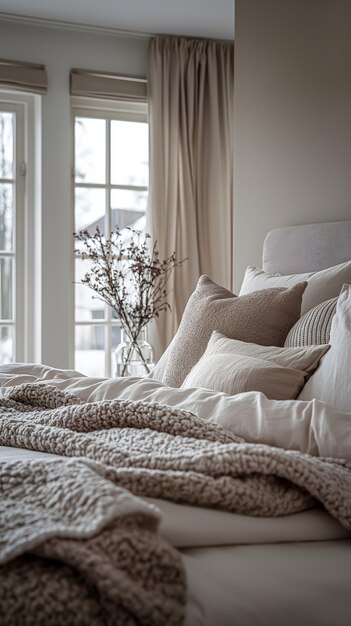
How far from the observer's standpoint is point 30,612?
1.04 metres

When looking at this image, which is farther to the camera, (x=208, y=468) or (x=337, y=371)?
(x=337, y=371)

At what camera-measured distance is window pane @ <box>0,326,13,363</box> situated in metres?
4.80

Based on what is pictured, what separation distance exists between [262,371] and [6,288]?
10.1 ft

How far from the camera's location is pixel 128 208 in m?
5.04

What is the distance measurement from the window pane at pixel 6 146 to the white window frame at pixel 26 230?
0.11 ft

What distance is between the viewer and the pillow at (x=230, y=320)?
2537 mm

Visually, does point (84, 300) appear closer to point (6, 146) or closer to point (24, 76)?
point (6, 146)

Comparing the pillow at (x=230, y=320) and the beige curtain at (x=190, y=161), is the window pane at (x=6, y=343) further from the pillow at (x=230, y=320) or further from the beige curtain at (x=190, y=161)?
the pillow at (x=230, y=320)

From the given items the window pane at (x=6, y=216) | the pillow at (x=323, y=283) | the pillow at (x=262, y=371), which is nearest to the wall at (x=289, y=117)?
the pillow at (x=323, y=283)

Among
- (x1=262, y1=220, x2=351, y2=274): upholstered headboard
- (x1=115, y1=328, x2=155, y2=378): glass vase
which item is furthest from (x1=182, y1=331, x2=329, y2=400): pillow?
(x1=115, y1=328, x2=155, y2=378): glass vase

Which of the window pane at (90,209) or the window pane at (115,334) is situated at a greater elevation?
the window pane at (90,209)

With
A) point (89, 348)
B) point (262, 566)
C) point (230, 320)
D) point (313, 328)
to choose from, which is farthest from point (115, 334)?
point (262, 566)

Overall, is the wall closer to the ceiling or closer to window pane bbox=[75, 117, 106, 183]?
the ceiling

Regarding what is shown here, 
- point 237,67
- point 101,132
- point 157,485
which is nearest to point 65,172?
point 101,132
